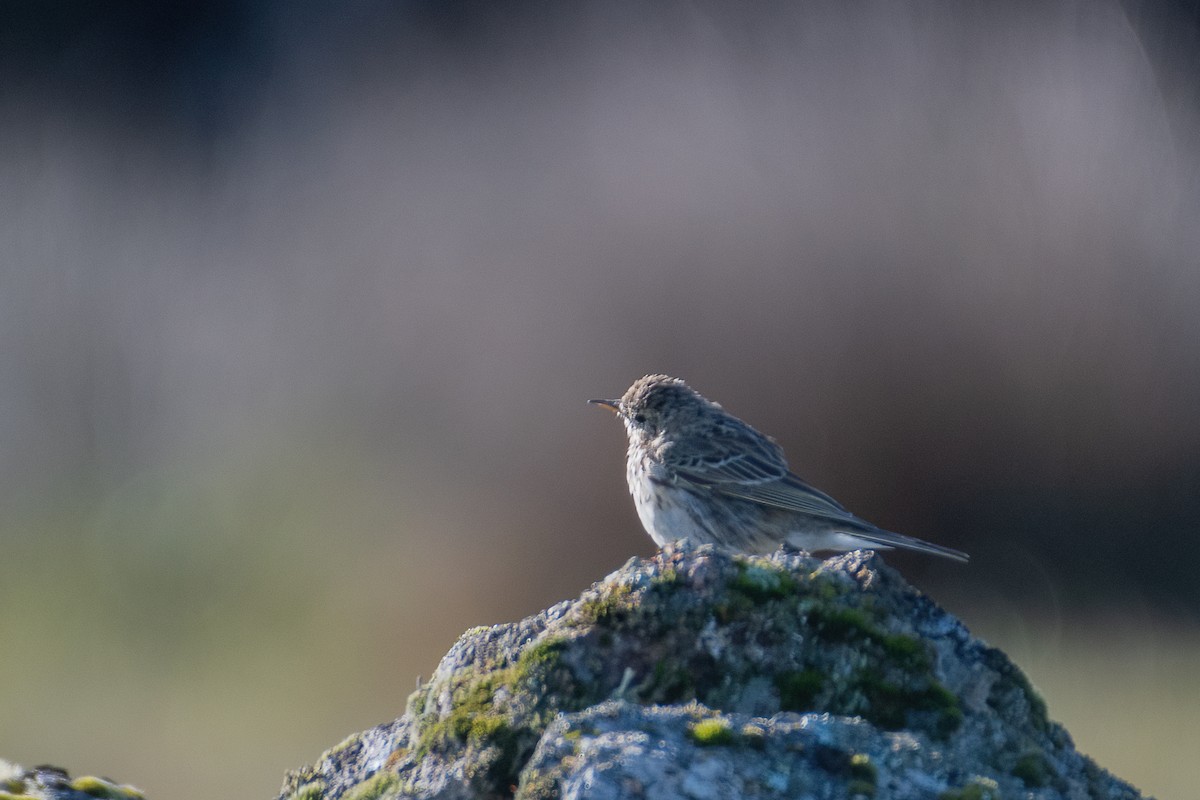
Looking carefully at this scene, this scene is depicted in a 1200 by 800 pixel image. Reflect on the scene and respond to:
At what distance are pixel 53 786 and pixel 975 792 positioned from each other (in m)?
2.20

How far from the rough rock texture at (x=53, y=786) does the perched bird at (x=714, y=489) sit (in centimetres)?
379

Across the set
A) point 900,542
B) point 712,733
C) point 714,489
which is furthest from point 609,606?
point 714,489

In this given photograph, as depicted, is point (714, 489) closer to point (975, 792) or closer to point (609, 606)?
point (609, 606)

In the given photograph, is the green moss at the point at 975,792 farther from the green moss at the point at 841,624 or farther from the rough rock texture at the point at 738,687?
the green moss at the point at 841,624

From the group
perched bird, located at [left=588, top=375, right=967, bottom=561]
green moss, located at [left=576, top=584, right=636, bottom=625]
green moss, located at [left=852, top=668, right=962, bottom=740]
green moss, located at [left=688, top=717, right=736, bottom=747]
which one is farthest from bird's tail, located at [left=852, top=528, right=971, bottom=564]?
green moss, located at [left=688, top=717, right=736, bottom=747]

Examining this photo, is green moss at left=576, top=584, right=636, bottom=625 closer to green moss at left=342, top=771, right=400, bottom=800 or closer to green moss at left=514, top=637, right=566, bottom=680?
green moss at left=514, top=637, right=566, bottom=680

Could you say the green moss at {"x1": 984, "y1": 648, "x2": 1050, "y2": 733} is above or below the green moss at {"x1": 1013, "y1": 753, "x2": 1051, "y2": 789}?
above

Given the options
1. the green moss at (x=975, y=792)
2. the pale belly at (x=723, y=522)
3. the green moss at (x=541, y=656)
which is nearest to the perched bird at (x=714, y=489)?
the pale belly at (x=723, y=522)

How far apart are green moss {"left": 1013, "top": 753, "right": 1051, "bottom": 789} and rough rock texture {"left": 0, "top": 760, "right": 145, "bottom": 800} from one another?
7.00ft

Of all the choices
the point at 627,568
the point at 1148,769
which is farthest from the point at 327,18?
the point at 627,568

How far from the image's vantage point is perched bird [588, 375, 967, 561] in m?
6.85

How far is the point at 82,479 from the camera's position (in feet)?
50.4

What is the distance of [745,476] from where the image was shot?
707 cm

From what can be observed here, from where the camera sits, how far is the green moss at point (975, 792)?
2264 millimetres
